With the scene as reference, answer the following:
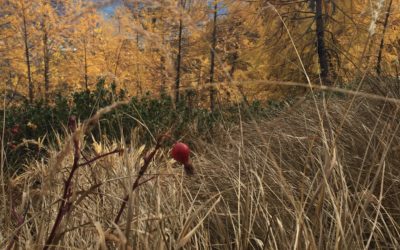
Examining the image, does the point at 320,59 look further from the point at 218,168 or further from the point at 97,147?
the point at 218,168

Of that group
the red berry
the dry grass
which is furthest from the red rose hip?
the dry grass

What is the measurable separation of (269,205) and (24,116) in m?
5.08

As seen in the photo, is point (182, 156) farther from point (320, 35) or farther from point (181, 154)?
point (320, 35)

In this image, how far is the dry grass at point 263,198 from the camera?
1.21 metres

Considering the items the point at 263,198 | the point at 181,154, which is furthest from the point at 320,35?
the point at 181,154

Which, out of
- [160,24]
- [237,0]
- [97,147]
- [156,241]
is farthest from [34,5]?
[156,241]

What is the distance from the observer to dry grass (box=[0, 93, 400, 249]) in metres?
1.21

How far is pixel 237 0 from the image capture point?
977 cm

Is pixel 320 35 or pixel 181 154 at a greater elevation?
pixel 320 35

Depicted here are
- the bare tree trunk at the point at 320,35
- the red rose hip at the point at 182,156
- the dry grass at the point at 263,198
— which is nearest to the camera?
the red rose hip at the point at 182,156

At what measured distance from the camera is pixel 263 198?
1358 mm

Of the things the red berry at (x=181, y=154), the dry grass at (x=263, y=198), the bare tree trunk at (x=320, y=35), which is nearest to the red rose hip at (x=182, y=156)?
the red berry at (x=181, y=154)

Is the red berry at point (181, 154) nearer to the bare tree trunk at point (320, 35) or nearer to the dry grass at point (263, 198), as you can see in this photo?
the dry grass at point (263, 198)

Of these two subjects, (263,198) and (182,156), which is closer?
(182,156)
